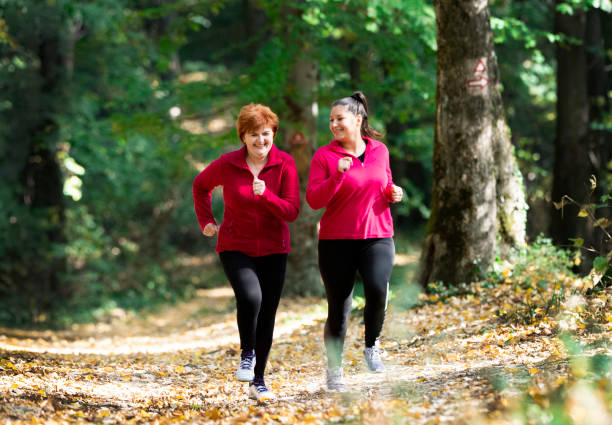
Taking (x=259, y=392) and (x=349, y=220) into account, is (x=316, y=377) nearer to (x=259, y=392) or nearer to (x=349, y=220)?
(x=259, y=392)

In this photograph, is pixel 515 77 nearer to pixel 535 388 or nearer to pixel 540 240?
pixel 540 240

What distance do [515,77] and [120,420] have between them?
13.2 m

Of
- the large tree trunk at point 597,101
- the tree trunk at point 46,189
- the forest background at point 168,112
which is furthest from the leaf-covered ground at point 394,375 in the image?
the large tree trunk at point 597,101

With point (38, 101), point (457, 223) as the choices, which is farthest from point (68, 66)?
point (457, 223)

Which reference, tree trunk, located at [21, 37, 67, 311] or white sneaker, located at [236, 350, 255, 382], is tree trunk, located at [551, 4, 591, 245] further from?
tree trunk, located at [21, 37, 67, 311]

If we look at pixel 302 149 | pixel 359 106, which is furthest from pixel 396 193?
pixel 302 149

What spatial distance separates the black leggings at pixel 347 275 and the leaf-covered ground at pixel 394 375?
0.49 m

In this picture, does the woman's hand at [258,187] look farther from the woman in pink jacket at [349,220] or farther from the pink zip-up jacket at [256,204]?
the woman in pink jacket at [349,220]

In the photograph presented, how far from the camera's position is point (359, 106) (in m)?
4.91

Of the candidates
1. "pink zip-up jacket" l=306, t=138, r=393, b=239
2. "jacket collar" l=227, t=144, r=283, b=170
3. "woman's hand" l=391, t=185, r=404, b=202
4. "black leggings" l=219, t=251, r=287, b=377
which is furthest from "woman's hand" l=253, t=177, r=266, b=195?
"woman's hand" l=391, t=185, r=404, b=202

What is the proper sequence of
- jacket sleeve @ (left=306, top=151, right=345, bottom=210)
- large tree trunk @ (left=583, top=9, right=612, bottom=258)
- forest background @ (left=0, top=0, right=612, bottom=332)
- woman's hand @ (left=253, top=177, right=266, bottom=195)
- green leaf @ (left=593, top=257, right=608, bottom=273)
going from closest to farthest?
woman's hand @ (left=253, top=177, right=266, bottom=195) → jacket sleeve @ (left=306, top=151, right=345, bottom=210) → green leaf @ (left=593, top=257, right=608, bottom=273) → forest background @ (left=0, top=0, right=612, bottom=332) → large tree trunk @ (left=583, top=9, right=612, bottom=258)

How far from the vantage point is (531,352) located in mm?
5285

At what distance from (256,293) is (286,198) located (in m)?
0.73

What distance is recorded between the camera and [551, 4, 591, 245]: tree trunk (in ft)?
38.2
